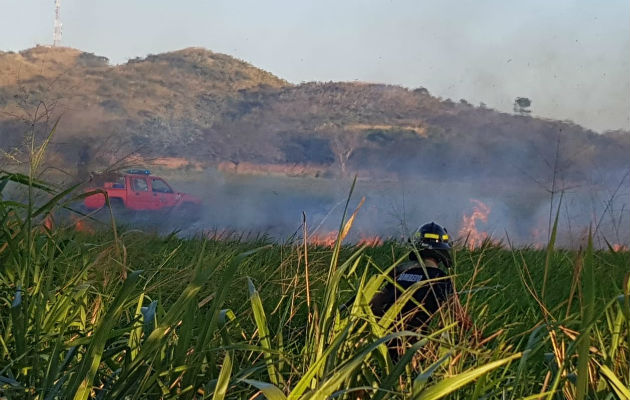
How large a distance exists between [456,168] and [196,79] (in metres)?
21.7

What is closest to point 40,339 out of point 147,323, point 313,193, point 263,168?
point 147,323

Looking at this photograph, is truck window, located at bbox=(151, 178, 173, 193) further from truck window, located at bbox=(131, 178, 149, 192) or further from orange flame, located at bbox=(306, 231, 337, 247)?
orange flame, located at bbox=(306, 231, 337, 247)

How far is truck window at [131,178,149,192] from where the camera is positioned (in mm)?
22906

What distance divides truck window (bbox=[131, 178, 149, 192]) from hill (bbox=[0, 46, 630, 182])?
27.1 feet

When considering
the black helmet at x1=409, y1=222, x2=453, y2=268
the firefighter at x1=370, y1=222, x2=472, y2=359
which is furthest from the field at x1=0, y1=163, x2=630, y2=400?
the black helmet at x1=409, y1=222, x2=453, y2=268

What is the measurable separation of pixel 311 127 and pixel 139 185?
18.1 metres

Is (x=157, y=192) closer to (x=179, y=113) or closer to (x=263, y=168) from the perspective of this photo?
(x=263, y=168)

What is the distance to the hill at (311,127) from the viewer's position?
122ft

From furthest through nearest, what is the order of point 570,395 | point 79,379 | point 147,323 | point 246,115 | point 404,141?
1. point 246,115
2. point 404,141
3. point 570,395
4. point 147,323
5. point 79,379

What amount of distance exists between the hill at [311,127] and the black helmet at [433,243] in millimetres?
26237

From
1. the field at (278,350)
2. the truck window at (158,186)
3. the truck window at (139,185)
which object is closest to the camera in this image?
the field at (278,350)

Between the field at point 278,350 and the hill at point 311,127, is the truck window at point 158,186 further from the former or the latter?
the field at point 278,350

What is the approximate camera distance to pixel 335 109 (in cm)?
4231

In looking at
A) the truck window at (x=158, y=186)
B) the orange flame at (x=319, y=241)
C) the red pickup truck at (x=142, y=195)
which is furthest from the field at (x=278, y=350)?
the truck window at (x=158, y=186)
